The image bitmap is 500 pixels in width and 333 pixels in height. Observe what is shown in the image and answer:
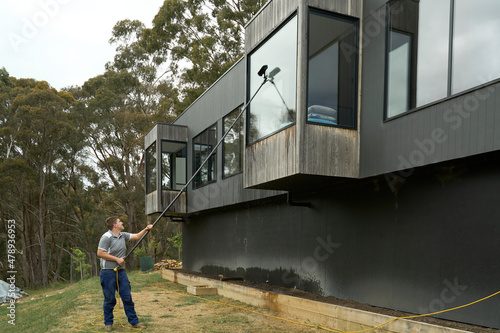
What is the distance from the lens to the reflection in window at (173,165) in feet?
53.9

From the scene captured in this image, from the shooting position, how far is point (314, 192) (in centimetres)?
902

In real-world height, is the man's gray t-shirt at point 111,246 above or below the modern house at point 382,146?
below

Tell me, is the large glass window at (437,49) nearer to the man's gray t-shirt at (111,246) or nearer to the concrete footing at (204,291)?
the man's gray t-shirt at (111,246)

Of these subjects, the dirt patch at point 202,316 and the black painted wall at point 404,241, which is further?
the dirt patch at point 202,316

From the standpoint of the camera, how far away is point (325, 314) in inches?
280

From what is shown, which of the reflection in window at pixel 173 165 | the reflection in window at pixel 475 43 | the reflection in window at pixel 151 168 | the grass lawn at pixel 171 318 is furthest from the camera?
the reflection in window at pixel 151 168

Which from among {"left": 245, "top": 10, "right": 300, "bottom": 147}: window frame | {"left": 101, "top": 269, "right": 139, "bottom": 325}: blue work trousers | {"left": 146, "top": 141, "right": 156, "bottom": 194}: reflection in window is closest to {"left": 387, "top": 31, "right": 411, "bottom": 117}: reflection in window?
{"left": 245, "top": 10, "right": 300, "bottom": 147}: window frame

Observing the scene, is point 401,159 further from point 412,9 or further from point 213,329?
point 213,329

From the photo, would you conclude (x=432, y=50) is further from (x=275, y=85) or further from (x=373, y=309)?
(x=373, y=309)

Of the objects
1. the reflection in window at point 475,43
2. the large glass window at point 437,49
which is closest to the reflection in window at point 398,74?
the large glass window at point 437,49

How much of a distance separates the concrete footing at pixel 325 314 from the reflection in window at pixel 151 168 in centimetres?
784

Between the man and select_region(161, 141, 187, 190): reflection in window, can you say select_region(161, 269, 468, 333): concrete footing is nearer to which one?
the man

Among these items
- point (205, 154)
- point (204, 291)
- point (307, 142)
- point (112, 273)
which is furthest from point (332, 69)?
point (205, 154)

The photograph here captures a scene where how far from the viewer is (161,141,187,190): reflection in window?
1643cm
